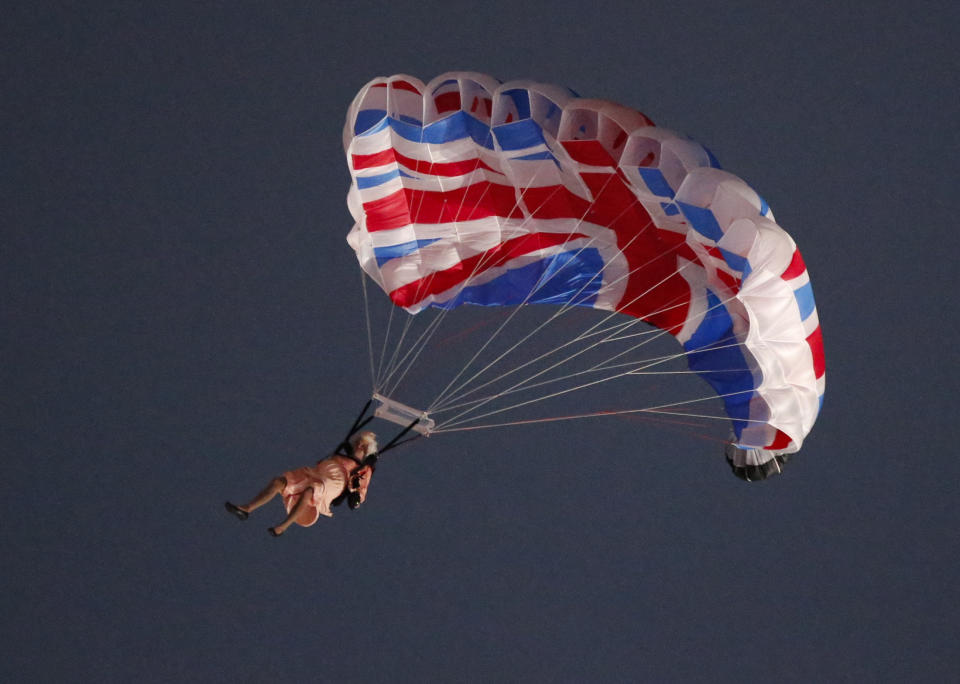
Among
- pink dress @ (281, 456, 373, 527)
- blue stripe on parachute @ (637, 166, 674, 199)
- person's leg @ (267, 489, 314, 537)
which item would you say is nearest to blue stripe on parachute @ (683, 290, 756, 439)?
blue stripe on parachute @ (637, 166, 674, 199)

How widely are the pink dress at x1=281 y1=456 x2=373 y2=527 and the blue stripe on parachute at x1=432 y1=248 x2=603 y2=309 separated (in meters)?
1.28

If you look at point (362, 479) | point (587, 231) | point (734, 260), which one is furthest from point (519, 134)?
point (362, 479)

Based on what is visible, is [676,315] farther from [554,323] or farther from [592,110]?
[592,110]

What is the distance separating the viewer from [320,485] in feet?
20.4

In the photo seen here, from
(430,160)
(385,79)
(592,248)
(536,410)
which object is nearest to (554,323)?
(592,248)

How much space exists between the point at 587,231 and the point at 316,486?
5.72 feet

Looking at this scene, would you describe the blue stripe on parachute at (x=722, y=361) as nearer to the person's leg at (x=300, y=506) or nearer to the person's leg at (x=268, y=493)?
the person's leg at (x=300, y=506)

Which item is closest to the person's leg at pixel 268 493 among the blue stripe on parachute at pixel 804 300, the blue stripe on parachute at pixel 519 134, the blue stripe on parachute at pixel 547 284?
the blue stripe on parachute at pixel 547 284

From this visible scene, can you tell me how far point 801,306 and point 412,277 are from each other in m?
2.03

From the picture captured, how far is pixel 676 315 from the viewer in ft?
22.8

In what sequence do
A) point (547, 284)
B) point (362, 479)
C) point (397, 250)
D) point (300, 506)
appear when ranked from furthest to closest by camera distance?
point (547, 284)
point (397, 250)
point (362, 479)
point (300, 506)

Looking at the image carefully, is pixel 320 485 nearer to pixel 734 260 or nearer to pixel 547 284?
pixel 547 284

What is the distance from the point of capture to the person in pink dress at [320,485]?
19.8 feet

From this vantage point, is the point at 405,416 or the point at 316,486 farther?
the point at 405,416
